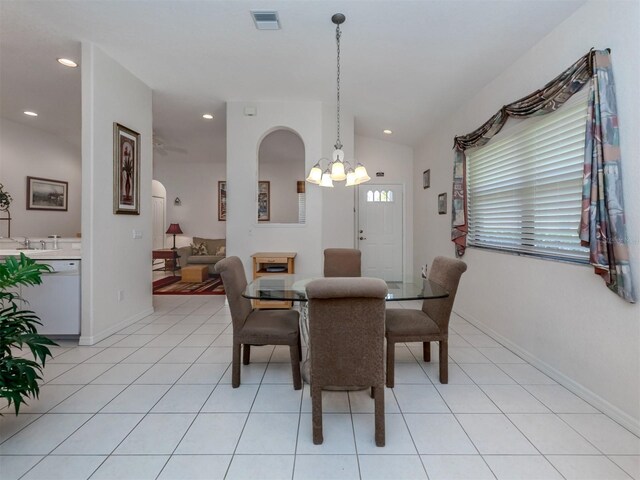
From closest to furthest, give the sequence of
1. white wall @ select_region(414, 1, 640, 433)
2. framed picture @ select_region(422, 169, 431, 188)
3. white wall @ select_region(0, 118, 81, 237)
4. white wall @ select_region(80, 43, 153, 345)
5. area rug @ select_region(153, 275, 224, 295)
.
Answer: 1. white wall @ select_region(414, 1, 640, 433)
2. white wall @ select_region(80, 43, 153, 345)
3. white wall @ select_region(0, 118, 81, 237)
4. framed picture @ select_region(422, 169, 431, 188)
5. area rug @ select_region(153, 275, 224, 295)

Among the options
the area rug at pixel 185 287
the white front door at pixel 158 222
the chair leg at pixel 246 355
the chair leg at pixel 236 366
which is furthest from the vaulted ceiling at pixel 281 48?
the white front door at pixel 158 222

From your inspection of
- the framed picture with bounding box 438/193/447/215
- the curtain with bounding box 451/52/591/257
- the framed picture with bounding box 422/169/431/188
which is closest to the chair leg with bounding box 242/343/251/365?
the curtain with bounding box 451/52/591/257

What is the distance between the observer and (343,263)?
3.12 meters

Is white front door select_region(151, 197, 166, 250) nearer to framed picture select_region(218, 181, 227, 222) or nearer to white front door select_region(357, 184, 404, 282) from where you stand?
framed picture select_region(218, 181, 227, 222)

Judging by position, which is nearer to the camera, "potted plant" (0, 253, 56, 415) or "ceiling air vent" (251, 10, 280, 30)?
"potted plant" (0, 253, 56, 415)

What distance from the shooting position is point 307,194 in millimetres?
4254

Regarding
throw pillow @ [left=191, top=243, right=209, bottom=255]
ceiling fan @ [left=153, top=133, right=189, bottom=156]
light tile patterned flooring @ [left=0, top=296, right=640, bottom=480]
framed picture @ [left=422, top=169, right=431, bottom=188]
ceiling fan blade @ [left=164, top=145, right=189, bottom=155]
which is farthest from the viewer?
throw pillow @ [left=191, top=243, right=209, bottom=255]

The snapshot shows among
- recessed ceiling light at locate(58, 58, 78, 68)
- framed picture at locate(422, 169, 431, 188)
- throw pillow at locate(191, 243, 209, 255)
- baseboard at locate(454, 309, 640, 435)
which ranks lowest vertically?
baseboard at locate(454, 309, 640, 435)

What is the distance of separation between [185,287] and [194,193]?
295 centimetres

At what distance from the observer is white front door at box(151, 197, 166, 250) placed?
7789mm

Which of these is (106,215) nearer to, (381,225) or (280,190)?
(381,225)

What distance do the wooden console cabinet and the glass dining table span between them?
1.32 meters

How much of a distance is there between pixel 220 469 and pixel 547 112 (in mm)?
3130

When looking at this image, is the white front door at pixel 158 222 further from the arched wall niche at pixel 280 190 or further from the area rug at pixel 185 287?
the arched wall niche at pixel 280 190
